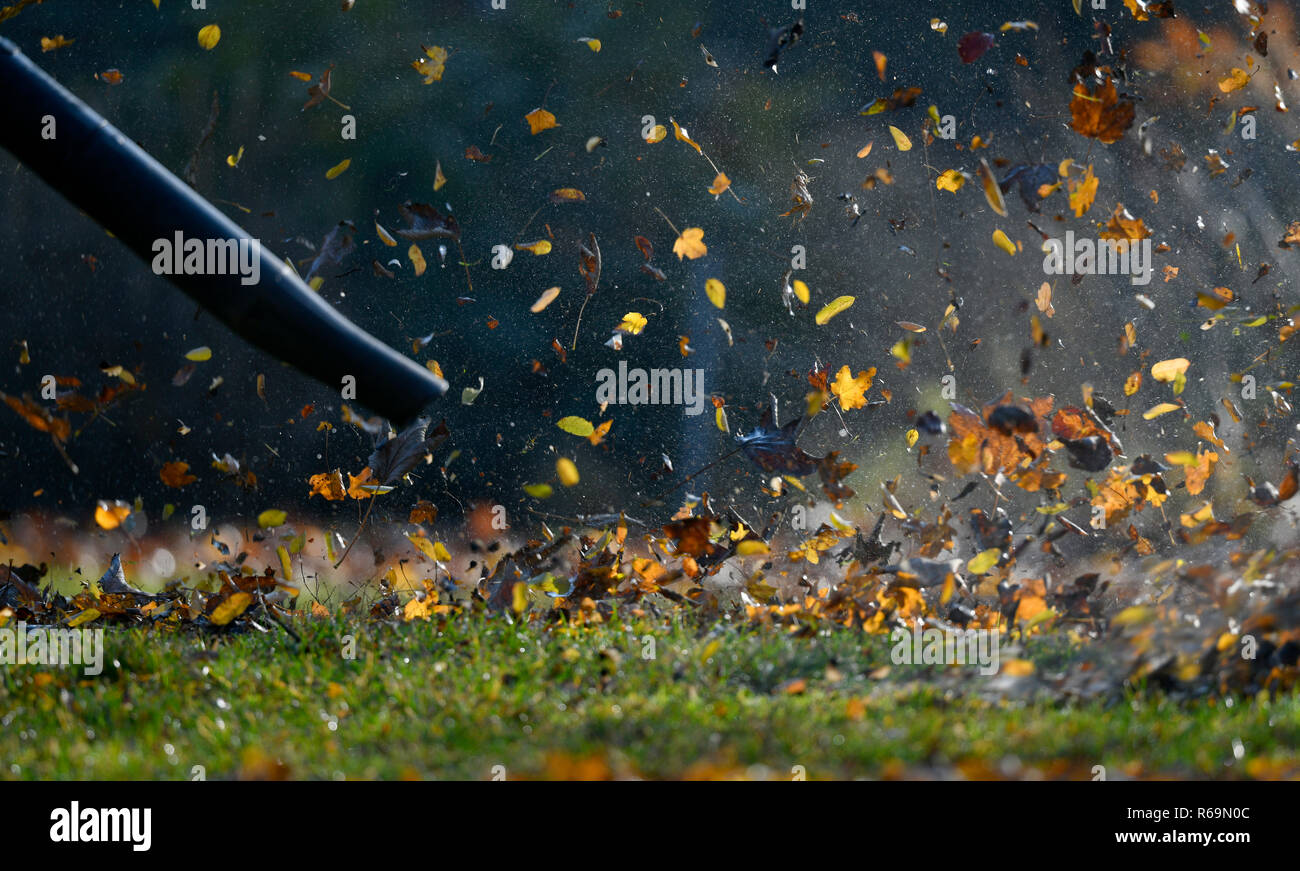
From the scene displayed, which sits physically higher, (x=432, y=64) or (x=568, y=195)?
(x=432, y=64)

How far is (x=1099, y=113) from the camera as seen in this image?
371cm

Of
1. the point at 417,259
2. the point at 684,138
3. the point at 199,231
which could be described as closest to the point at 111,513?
the point at 199,231

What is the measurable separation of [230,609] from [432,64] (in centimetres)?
368

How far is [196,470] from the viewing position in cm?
582

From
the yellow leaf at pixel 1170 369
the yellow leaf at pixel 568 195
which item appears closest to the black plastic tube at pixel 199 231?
the yellow leaf at pixel 568 195

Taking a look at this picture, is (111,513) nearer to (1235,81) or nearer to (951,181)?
(951,181)

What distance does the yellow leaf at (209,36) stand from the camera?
238 inches

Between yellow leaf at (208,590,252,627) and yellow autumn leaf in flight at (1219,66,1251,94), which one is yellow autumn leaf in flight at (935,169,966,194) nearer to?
yellow autumn leaf in flight at (1219,66,1251,94)

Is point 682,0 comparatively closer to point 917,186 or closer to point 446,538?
point 917,186

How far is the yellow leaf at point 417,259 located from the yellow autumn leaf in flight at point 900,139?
Answer: 2.83 m

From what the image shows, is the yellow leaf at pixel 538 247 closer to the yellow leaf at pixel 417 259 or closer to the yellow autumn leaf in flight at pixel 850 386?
the yellow leaf at pixel 417 259
